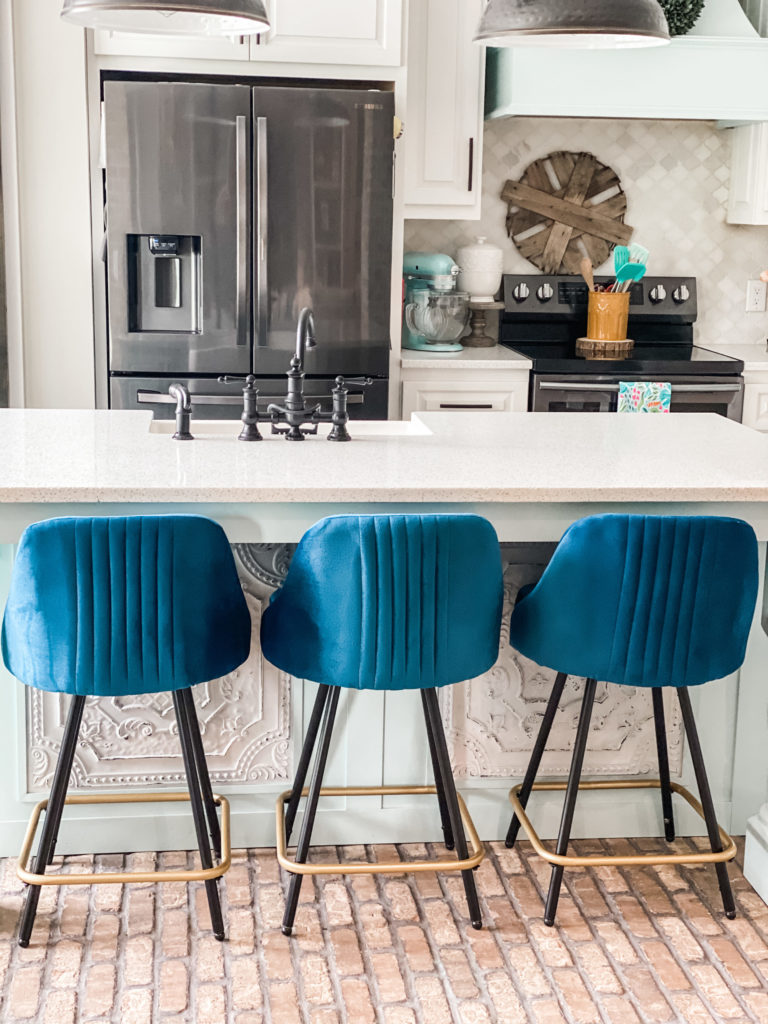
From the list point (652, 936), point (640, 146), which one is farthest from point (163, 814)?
point (640, 146)

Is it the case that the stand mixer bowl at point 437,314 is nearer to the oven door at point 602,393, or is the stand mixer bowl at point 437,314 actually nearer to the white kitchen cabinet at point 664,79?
the oven door at point 602,393

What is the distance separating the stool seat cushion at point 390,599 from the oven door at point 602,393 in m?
2.12

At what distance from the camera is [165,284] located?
388cm

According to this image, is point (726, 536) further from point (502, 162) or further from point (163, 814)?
point (502, 162)

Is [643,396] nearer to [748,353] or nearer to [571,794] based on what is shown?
[748,353]

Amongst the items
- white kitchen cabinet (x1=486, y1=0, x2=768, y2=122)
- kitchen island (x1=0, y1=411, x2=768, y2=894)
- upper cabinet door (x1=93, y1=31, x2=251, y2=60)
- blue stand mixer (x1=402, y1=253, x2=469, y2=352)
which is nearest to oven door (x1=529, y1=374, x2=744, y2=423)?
blue stand mixer (x1=402, y1=253, x2=469, y2=352)

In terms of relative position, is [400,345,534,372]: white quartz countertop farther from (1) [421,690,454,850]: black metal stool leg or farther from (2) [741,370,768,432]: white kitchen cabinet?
(1) [421,690,454,850]: black metal stool leg

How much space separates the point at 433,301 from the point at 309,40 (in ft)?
3.30

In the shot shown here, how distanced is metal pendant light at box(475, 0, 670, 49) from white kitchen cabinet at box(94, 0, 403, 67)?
1.56 meters

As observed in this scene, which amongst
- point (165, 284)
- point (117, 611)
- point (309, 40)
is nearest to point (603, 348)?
point (309, 40)

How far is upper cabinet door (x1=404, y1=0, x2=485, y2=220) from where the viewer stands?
4.08 meters

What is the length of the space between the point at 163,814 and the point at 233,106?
2.29 metres

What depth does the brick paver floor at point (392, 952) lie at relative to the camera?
2.03 metres

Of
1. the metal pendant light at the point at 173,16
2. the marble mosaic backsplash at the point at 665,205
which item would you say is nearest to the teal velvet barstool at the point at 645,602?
the metal pendant light at the point at 173,16
